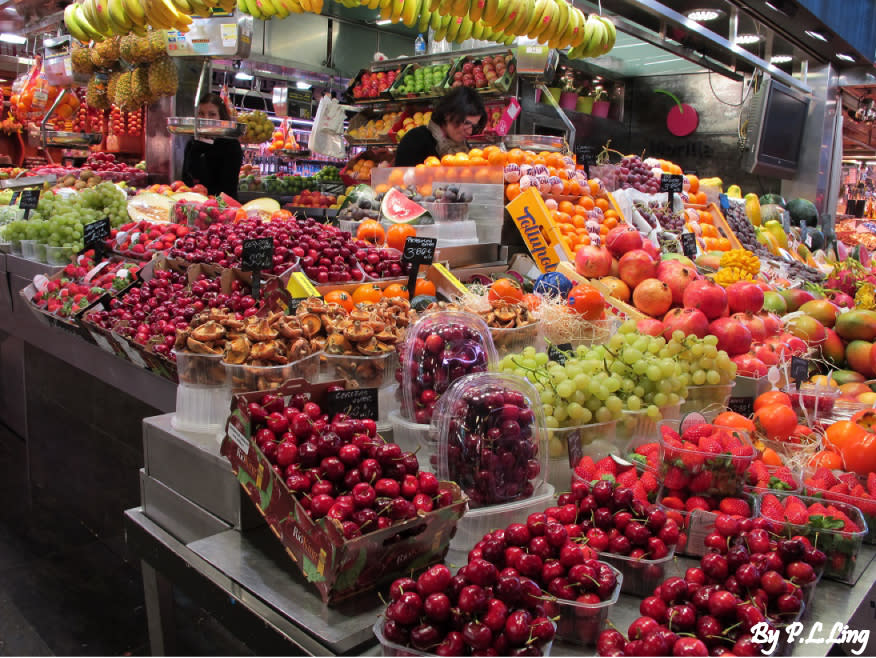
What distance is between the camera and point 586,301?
2678mm

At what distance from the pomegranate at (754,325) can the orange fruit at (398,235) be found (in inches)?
60.0

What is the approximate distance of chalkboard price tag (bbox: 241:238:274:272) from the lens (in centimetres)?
243

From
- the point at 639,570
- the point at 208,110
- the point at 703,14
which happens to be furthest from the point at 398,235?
the point at 703,14

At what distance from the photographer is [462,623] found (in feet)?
3.38

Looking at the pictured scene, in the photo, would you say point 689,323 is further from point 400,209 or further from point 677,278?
point 400,209

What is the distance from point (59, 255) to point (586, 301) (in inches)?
119

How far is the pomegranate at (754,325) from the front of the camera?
280 centimetres

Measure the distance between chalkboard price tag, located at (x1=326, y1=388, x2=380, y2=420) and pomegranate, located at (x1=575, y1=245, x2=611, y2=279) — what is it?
1755mm

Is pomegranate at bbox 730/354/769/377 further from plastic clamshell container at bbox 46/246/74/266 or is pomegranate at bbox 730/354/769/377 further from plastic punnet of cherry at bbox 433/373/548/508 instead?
plastic clamshell container at bbox 46/246/74/266

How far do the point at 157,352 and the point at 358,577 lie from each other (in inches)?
51.9

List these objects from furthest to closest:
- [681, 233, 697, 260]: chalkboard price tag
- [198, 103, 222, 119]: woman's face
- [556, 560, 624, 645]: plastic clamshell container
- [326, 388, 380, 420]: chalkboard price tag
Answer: [198, 103, 222, 119]: woman's face, [681, 233, 697, 260]: chalkboard price tag, [326, 388, 380, 420]: chalkboard price tag, [556, 560, 624, 645]: plastic clamshell container

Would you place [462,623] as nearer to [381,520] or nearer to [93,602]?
[381,520]

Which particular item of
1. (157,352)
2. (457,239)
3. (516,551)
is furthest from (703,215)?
(516,551)

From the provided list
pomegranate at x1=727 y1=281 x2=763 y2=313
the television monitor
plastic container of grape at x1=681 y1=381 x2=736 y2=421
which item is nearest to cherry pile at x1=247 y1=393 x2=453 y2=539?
plastic container of grape at x1=681 y1=381 x2=736 y2=421
